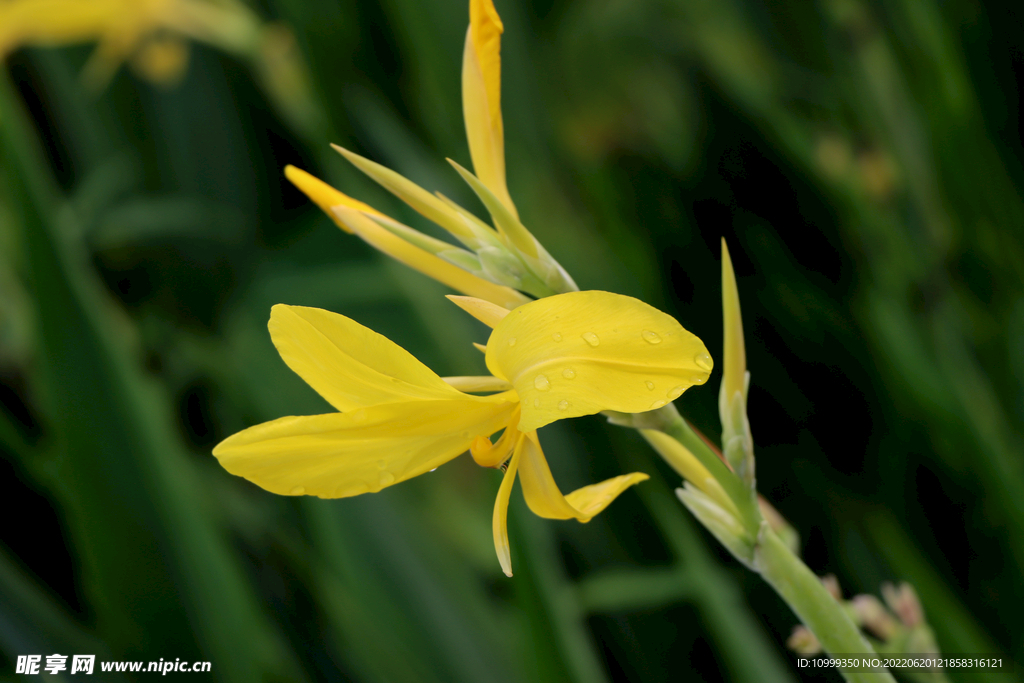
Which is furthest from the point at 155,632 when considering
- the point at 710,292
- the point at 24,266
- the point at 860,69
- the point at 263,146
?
the point at 860,69

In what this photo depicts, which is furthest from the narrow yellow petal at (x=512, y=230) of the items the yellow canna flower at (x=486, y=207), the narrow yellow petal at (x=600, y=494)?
the narrow yellow petal at (x=600, y=494)

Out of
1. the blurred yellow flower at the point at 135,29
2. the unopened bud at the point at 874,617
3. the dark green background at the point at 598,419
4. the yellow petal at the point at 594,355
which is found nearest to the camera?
the yellow petal at the point at 594,355

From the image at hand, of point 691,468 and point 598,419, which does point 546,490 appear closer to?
point 691,468

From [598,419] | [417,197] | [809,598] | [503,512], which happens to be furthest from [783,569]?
[598,419]

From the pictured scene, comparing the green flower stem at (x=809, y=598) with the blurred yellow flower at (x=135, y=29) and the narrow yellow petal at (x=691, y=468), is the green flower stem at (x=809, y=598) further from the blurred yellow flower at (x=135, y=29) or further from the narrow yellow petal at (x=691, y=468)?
the blurred yellow flower at (x=135, y=29)

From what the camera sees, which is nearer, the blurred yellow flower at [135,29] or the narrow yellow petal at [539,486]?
the narrow yellow petal at [539,486]

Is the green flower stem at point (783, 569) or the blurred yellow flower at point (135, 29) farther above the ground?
the blurred yellow flower at point (135, 29)

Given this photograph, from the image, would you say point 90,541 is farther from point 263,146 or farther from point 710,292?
point 263,146
